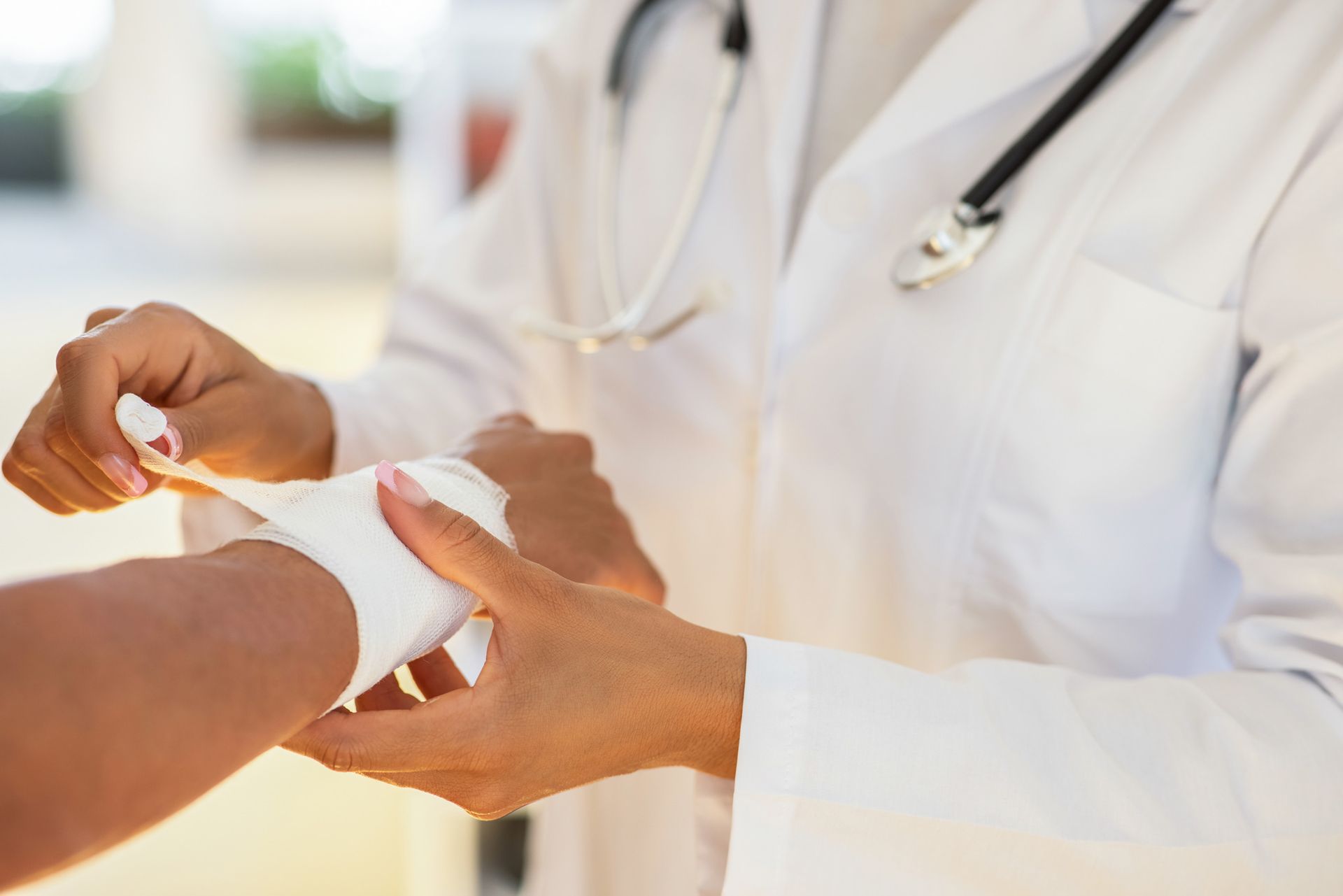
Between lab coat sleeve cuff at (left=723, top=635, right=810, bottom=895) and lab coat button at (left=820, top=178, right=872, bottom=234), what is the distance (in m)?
0.34

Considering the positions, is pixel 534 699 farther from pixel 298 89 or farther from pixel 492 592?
pixel 298 89

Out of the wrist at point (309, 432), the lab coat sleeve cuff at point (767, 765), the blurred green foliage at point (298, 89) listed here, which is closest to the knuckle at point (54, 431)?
the wrist at point (309, 432)

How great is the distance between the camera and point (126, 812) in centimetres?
38

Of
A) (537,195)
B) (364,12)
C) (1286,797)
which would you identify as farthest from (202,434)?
(364,12)

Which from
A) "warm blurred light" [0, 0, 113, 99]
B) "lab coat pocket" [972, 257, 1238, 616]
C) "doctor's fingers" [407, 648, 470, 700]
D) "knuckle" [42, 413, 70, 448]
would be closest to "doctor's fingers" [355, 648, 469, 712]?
"doctor's fingers" [407, 648, 470, 700]

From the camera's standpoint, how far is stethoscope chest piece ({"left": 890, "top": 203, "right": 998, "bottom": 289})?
2.27 feet

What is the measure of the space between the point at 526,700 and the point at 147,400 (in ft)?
1.02

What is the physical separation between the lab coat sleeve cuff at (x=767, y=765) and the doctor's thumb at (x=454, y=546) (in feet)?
0.43

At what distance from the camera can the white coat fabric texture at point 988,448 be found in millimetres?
545

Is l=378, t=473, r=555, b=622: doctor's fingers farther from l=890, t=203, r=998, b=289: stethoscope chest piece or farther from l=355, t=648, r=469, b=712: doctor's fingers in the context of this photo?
l=890, t=203, r=998, b=289: stethoscope chest piece

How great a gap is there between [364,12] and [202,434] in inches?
208

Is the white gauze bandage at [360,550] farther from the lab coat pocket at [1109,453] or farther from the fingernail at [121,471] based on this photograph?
the lab coat pocket at [1109,453]

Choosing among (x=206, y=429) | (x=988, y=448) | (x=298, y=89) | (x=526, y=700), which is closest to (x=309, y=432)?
(x=206, y=429)

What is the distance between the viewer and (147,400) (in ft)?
2.02
